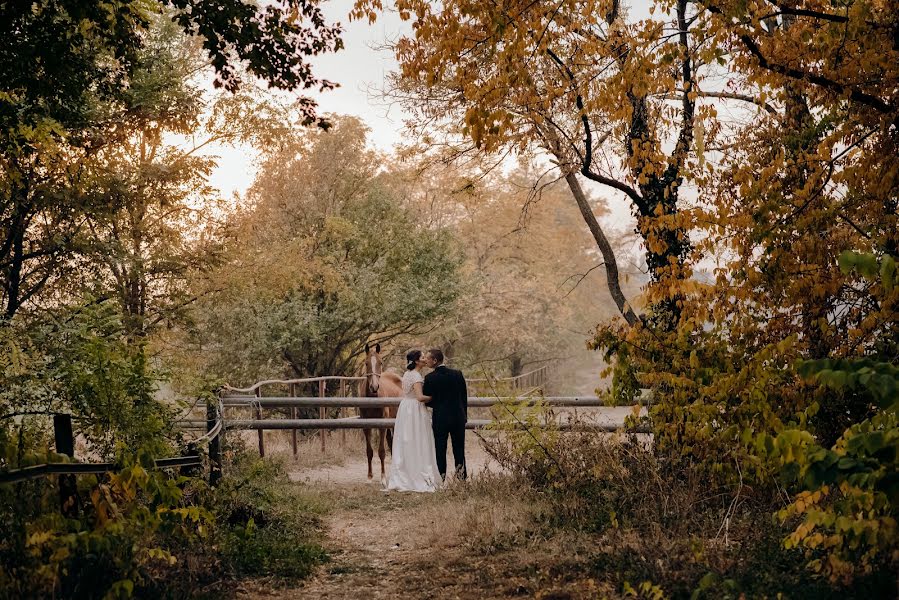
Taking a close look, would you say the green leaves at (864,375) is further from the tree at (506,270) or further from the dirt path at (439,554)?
the tree at (506,270)

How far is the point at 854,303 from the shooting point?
7.40m

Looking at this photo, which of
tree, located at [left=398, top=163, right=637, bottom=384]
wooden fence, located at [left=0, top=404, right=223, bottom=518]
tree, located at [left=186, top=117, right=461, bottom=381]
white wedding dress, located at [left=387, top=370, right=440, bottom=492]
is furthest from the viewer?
tree, located at [left=398, top=163, right=637, bottom=384]

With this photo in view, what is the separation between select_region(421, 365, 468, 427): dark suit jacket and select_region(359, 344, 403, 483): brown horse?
5.57 ft

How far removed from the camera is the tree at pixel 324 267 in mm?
20844

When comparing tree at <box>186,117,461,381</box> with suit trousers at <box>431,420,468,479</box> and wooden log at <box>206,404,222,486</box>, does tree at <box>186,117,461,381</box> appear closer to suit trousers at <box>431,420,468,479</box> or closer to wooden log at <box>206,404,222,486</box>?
suit trousers at <box>431,420,468,479</box>

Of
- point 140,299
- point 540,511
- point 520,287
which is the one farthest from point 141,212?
point 520,287

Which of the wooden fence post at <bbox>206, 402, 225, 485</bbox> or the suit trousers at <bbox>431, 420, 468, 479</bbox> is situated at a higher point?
the wooden fence post at <bbox>206, 402, 225, 485</bbox>

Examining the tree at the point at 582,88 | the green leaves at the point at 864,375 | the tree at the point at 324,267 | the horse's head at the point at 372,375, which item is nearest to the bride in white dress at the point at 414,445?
the horse's head at the point at 372,375

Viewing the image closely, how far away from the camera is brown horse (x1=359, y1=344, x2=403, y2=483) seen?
45.2 ft

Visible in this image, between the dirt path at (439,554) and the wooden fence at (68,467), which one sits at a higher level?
the wooden fence at (68,467)

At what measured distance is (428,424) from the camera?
12.6 m

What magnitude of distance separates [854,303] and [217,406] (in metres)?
6.57

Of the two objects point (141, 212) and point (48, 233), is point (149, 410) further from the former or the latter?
point (141, 212)

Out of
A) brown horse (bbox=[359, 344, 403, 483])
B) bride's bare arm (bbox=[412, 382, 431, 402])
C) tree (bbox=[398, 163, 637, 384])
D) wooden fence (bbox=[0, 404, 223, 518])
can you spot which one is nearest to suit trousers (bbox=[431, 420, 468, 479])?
bride's bare arm (bbox=[412, 382, 431, 402])
